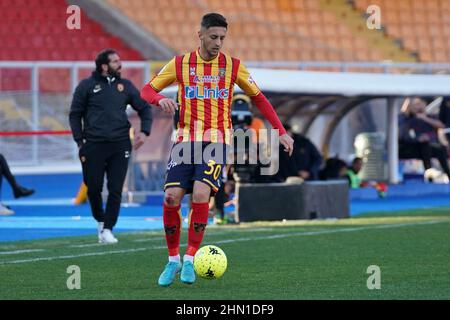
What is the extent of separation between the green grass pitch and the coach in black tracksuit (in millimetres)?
551

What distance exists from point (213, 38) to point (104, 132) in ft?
15.0

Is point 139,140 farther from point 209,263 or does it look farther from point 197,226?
point 209,263

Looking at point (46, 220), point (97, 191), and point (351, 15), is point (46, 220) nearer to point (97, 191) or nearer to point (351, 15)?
point (97, 191)

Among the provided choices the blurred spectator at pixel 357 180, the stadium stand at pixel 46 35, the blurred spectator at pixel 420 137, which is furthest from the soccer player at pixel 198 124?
the stadium stand at pixel 46 35

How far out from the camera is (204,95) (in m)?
10.4

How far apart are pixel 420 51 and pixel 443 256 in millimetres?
23951

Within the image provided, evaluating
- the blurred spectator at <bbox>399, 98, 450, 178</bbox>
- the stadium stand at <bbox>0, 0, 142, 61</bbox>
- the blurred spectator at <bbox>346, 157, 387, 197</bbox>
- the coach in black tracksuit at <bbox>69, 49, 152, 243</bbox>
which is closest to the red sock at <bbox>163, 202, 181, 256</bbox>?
the coach in black tracksuit at <bbox>69, 49, 152, 243</bbox>

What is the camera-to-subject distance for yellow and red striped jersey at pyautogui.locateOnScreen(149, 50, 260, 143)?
10.4m

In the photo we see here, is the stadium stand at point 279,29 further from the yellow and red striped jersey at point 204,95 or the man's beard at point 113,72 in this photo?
the yellow and red striped jersey at point 204,95

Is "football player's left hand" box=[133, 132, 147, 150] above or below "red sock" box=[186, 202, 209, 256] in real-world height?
above

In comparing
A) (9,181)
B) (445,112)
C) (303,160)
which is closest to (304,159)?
(303,160)

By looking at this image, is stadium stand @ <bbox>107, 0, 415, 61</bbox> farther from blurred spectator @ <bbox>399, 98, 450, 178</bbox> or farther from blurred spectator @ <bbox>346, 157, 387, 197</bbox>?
blurred spectator @ <bbox>346, 157, 387, 197</bbox>

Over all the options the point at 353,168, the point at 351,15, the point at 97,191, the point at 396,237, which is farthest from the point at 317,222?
the point at 351,15

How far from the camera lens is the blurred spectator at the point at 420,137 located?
25.4 m
